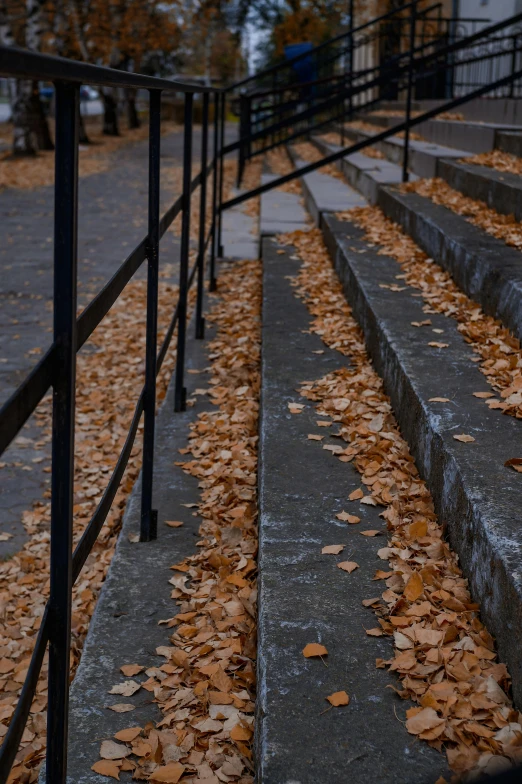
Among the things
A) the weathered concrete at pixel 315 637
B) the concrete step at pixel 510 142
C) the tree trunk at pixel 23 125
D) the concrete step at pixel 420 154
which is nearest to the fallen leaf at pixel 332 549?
the weathered concrete at pixel 315 637

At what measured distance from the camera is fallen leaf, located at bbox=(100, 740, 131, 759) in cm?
205

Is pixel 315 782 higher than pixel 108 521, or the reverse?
pixel 315 782

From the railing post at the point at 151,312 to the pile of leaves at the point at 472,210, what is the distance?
2.24 metres

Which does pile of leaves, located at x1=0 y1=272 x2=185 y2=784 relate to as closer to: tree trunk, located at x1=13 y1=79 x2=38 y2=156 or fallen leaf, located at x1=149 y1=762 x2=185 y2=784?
fallen leaf, located at x1=149 y1=762 x2=185 y2=784

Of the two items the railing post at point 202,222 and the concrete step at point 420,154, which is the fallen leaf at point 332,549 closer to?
the railing post at point 202,222

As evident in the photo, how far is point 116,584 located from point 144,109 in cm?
6196

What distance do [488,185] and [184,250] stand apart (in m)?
2.53

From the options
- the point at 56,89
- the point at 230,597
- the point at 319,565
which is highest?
the point at 56,89

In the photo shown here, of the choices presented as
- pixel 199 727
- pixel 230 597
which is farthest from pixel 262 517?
pixel 199 727

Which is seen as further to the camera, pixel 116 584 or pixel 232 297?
pixel 232 297

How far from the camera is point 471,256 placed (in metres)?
4.24

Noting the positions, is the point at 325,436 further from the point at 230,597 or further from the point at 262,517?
the point at 230,597

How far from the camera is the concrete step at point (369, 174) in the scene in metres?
7.89

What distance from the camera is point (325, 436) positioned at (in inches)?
132
